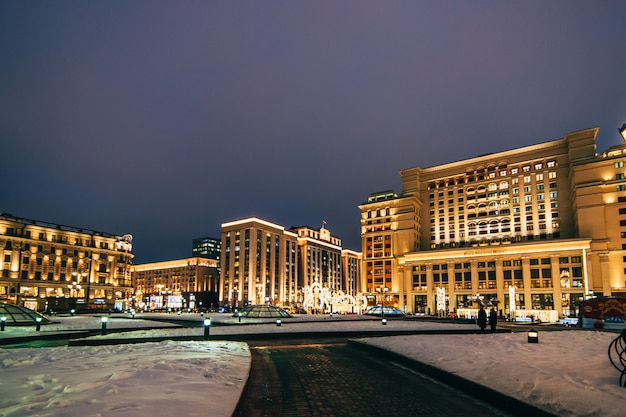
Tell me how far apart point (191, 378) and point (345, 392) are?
3.66 meters

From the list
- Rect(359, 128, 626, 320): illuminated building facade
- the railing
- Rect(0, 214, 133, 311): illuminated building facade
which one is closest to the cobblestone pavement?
the railing

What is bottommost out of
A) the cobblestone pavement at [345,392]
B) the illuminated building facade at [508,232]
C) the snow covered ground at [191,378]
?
the cobblestone pavement at [345,392]

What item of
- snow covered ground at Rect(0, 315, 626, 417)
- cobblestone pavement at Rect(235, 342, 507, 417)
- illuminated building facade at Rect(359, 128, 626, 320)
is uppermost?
illuminated building facade at Rect(359, 128, 626, 320)

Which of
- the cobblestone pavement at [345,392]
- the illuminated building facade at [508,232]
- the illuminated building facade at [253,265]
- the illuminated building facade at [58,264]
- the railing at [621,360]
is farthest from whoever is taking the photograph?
the illuminated building facade at [253,265]

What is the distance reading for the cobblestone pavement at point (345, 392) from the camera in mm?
8719

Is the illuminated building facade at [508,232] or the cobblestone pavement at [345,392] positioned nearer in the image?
the cobblestone pavement at [345,392]

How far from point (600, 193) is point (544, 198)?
1719 centimetres

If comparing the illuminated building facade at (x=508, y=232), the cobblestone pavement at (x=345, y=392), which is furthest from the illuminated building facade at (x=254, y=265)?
the cobblestone pavement at (x=345, y=392)

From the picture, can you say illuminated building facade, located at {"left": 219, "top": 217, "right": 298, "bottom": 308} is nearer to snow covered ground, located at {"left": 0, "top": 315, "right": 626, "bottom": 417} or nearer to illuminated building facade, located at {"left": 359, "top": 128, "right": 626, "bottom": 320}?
illuminated building facade, located at {"left": 359, "top": 128, "right": 626, "bottom": 320}

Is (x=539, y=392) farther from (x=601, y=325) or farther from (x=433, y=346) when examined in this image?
(x=601, y=325)

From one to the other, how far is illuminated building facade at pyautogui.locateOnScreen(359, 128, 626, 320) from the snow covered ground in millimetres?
75195

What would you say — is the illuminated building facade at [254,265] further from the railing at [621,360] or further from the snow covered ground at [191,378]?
the railing at [621,360]

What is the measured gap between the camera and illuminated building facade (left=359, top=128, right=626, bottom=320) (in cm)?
9850

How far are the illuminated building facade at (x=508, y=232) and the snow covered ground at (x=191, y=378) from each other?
75.2 meters
